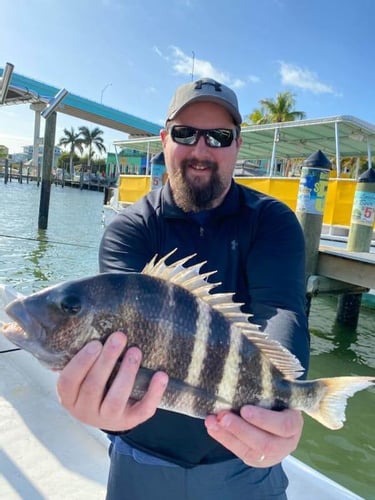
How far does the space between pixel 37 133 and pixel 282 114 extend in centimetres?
3503

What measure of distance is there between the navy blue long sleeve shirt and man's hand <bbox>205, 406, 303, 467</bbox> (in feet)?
0.93

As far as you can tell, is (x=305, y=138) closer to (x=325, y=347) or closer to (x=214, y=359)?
(x=325, y=347)

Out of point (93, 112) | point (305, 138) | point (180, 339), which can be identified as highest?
point (93, 112)

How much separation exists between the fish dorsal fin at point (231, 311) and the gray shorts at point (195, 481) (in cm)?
A: 54

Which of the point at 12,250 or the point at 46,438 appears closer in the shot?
the point at 46,438

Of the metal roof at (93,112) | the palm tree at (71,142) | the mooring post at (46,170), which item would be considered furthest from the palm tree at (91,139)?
the mooring post at (46,170)

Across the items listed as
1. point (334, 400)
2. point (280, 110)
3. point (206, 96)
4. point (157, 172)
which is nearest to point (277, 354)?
point (334, 400)

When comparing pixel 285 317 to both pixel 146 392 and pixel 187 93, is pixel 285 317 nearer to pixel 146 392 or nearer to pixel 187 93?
pixel 146 392

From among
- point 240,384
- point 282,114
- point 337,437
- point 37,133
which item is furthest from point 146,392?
point 37,133

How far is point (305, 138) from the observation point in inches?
508

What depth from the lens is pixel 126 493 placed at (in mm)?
1644

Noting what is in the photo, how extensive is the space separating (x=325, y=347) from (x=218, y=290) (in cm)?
622

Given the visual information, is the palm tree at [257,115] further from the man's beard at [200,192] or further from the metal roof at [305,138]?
the man's beard at [200,192]

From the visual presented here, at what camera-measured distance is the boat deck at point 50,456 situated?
2.23 m
